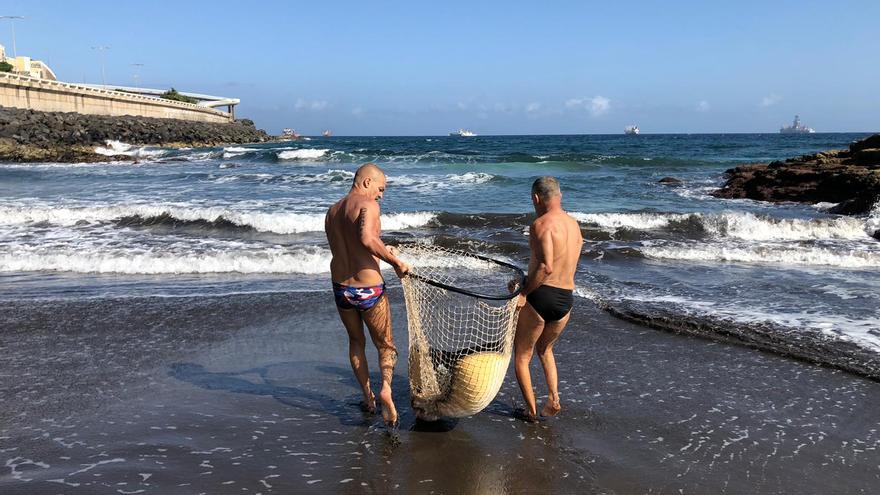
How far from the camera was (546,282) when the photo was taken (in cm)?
461

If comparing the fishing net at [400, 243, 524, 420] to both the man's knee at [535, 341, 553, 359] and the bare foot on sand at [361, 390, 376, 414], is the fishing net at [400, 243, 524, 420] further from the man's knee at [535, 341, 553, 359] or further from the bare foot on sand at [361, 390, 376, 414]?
the bare foot on sand at [361, 390, 376, 414]

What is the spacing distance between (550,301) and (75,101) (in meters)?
62.9

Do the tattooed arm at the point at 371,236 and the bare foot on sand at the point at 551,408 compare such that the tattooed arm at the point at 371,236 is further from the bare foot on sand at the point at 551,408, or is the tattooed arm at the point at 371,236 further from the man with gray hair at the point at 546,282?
the bare foot on sand at the point at 551,408

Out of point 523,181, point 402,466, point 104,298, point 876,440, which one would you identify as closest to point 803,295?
point 876,440

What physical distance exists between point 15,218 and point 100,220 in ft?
6.41

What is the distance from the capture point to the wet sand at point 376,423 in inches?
A: 156

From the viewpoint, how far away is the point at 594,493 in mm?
3805

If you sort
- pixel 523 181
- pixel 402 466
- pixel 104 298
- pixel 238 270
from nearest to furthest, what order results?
pixel 402 466, pixel 104 298, pixel 238 270, pixel 523 181

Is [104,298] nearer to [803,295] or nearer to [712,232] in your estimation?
[803,295]

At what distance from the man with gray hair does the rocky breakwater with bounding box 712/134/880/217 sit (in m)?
16.1

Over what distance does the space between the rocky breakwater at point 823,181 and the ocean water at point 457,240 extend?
934 mm

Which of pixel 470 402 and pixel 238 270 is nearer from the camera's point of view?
pixel 470 402

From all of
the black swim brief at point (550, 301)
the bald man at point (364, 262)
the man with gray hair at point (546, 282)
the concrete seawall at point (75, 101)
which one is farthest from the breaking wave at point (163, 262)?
the concrete seawall at point (75, 101)

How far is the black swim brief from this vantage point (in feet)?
15.0
